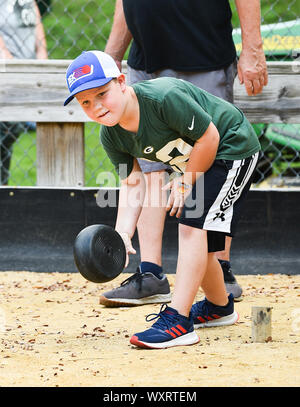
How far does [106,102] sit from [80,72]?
0.15 m

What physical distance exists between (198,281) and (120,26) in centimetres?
170

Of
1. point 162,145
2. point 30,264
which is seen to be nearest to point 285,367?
point 162,145

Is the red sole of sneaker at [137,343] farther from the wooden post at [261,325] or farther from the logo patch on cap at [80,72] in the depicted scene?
the logo patch on cap at [80,72]

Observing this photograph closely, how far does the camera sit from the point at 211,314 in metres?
3.53

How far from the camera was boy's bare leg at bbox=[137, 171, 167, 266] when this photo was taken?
13.2 ft

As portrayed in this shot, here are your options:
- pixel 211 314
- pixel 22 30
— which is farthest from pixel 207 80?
pixel 22 30

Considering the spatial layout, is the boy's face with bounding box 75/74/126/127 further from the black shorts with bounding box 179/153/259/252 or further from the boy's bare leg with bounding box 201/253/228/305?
the boy's bare leg with bounding box 201/253/228/305

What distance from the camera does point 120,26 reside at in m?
4.25

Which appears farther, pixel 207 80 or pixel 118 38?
pixel 118 38

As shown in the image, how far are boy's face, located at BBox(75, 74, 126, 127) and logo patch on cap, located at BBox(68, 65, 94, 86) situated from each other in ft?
0.20

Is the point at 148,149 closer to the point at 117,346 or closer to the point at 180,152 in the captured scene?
the point at 180,152

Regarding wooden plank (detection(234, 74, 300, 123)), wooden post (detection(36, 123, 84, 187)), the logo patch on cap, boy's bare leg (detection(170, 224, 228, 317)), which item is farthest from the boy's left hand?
wooden post (detection(36, 123, 84, 187))

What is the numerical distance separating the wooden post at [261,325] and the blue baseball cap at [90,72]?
1.10 m

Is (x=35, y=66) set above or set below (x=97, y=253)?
above
